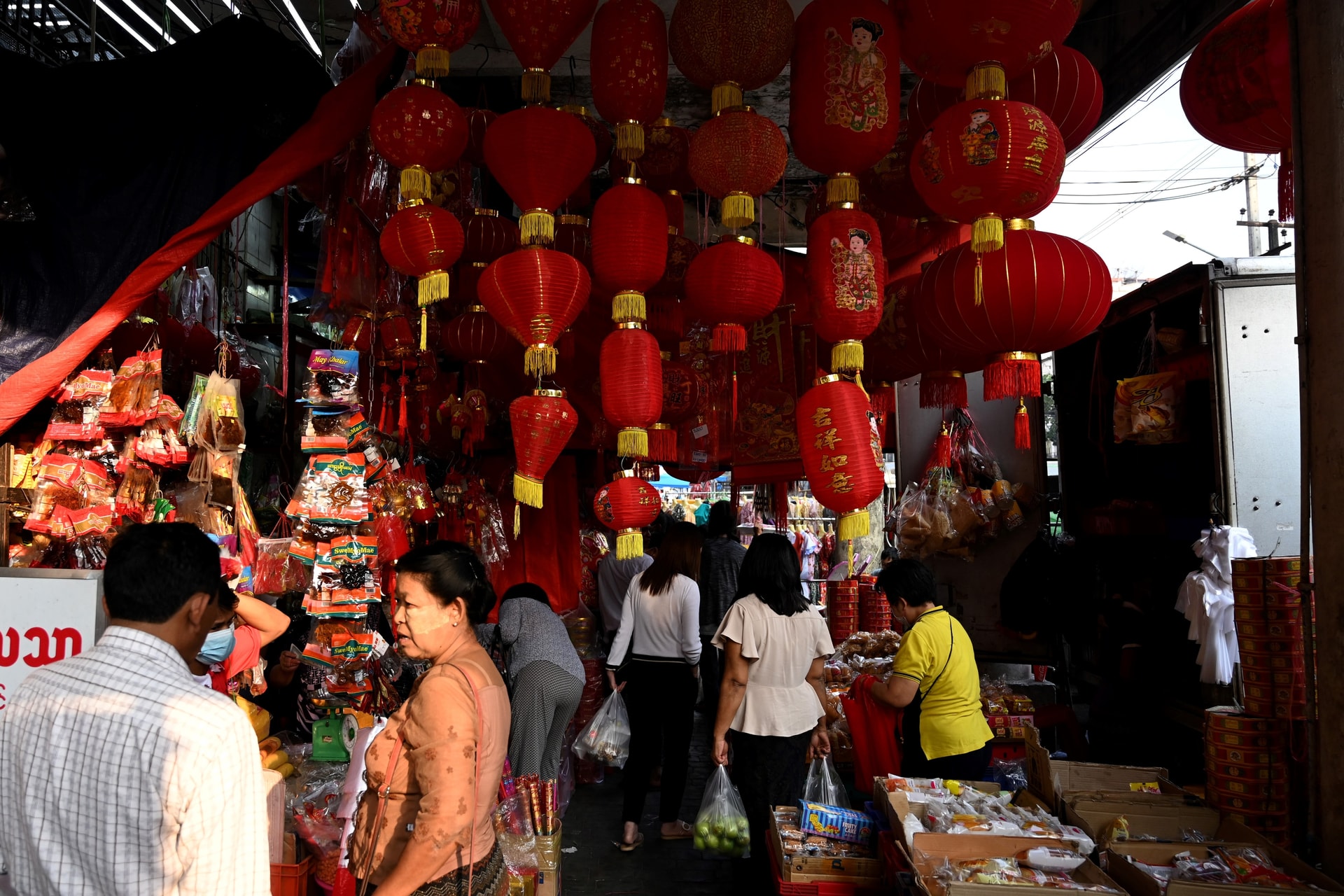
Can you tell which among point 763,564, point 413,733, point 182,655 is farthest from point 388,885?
point 763,564

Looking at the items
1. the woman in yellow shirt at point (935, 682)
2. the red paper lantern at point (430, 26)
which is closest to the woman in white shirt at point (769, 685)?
the woman in yellow shirt at point (935, 682)

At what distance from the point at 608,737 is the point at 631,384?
2.44 metres

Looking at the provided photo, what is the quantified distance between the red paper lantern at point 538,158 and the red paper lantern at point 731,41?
0.47 meters

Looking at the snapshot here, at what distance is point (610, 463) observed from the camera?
22.0ft

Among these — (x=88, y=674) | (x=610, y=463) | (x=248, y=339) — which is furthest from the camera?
(x=610, y=463)

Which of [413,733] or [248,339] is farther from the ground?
[248,339]

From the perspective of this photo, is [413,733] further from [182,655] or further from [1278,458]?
[1278,458]

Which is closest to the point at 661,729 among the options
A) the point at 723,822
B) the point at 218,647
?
the point at 723,822

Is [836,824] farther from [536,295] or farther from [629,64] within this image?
[629,64]

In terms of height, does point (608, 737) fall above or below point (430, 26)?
below

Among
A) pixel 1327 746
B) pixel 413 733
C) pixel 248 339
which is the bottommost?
pixel 1327 746

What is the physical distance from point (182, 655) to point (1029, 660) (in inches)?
206

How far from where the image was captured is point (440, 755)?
1809 mm

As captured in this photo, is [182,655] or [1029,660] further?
[1029,660]
